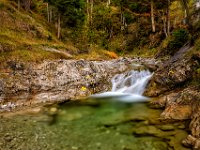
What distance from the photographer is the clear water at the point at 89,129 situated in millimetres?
12109

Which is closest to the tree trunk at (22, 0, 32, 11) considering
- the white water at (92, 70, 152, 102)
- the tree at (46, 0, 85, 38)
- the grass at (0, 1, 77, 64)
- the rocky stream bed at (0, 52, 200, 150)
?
the grass at (0, 1, 77, 64)

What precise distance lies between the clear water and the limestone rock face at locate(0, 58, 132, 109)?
2246 millimetres

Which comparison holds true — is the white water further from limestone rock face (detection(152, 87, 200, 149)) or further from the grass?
the grass

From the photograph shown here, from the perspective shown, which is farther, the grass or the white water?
the grass

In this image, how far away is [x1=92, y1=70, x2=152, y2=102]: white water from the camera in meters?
20.9

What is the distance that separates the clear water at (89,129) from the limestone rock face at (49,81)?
7.37 ft

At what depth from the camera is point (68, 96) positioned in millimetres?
20781

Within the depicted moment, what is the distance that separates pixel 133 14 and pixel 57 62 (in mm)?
25576

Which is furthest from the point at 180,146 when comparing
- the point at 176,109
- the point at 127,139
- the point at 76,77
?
the point at 76,77

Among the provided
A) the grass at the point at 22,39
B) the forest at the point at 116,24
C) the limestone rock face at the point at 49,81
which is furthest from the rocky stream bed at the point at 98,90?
the forest at the point at 116,24

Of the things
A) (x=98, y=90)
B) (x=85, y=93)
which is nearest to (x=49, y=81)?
(x=85, y=93)

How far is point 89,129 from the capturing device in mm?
14172

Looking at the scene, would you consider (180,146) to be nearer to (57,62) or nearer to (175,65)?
(175,65)

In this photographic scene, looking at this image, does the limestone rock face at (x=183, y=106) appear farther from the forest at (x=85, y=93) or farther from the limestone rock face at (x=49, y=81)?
the limestone rock face at (x=49, y=81)
